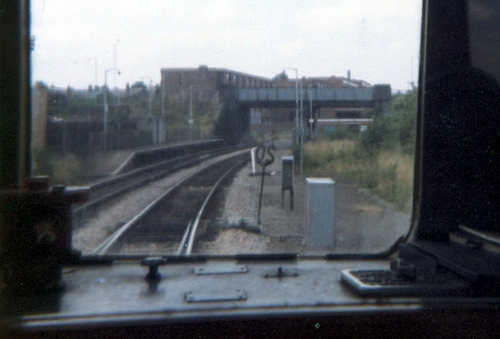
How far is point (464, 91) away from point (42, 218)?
1.49 metres

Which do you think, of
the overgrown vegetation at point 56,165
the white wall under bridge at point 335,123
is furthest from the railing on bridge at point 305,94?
the overgrown vegetation at point 56,165

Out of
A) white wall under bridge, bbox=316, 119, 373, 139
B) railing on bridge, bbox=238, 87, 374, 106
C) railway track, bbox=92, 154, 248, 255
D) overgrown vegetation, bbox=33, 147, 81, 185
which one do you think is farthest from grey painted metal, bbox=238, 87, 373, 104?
overgrown vegetation, bbox=33, 147, 81, 185

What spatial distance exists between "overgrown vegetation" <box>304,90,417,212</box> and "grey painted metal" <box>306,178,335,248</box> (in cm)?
17

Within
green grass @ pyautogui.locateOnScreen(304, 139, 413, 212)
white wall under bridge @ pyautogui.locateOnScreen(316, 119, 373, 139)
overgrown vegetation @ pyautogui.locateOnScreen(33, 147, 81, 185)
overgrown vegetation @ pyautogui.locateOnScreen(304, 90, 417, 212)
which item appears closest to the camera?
overgrown vegetation @ pyautogui.locateOnScreen(33, 147, 81, 185)

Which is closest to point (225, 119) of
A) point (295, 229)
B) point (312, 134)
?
point (312, 134)

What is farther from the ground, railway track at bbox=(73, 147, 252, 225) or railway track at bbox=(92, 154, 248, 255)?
railway track at bbox=(73, 147, 252, 225)

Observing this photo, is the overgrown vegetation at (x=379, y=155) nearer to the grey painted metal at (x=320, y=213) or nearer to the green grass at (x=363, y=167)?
the green grass at (x=363, y=167)

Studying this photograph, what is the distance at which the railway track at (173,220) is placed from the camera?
2.41 m

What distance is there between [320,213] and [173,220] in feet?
2.59

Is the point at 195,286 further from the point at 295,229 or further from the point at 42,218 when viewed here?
the point at 295,229

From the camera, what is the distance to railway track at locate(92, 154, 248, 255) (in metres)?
2.41

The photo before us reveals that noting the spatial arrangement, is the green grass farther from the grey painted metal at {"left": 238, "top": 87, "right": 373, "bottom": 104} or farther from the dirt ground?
the grey painted metal at {"left": 238, "top": 87, "right": 373, "bottom": 104}

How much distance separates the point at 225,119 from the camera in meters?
2.47

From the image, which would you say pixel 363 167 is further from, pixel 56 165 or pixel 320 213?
pixel 56 165
